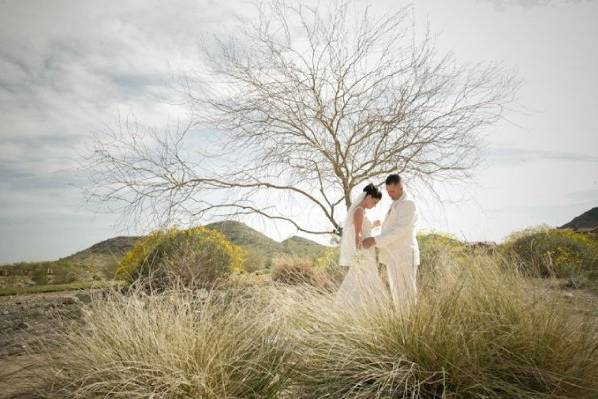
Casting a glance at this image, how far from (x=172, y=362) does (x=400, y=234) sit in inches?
128

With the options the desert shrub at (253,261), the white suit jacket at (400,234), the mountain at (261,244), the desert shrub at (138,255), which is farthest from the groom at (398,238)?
the desert shrub at (253,261)

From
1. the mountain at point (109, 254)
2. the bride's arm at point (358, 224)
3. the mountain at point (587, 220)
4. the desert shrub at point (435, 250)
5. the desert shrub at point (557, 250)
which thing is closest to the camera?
the bride's arm at point (358, 224)

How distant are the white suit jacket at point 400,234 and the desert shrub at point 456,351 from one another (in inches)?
68.2

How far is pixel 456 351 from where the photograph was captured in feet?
9.39

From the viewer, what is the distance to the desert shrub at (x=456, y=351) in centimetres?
277

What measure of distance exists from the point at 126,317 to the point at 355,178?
5.84 meters

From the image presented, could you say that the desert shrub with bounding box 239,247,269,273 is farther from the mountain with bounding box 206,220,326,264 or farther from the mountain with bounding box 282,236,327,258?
the mountain with bounding box 282,236,327,258

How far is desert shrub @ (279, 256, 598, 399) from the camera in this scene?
9.09ft

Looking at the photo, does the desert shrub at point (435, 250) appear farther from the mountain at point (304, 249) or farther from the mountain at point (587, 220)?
the mountain at point (587, 220)

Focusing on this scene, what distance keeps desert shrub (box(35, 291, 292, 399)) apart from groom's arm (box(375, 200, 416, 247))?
7.11 ft

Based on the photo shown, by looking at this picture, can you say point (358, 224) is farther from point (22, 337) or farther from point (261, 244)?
point (261, 244)

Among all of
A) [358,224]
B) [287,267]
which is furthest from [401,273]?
[287,267]

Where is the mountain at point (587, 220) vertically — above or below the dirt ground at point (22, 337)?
above

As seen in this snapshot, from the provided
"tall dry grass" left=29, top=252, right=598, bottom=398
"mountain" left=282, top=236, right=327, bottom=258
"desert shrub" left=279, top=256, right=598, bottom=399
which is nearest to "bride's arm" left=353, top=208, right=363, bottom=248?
"tall dry grass" left=29, top=252, right=598, bottom=398
